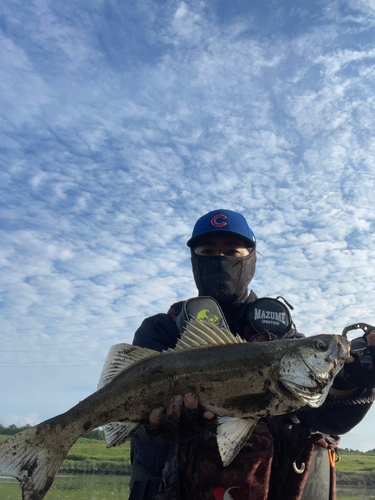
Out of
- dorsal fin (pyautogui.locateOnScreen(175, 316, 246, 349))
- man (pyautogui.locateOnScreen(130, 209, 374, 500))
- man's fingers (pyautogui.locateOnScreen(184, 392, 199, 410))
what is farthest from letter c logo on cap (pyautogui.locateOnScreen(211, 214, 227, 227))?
man's fingers (pyautogui.locateOnScreen(184, 392, 199, 410))

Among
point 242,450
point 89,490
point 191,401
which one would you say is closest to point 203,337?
point 191,401

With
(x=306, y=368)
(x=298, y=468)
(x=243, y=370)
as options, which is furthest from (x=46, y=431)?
(x=298, y=468)

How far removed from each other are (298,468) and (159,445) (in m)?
1.76

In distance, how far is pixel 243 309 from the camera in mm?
5699

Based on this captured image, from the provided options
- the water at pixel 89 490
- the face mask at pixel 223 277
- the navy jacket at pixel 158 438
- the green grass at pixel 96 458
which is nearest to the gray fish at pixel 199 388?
the navy jacket at pixel 158 438

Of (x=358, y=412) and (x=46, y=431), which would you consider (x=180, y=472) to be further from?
(x=358, y=412)

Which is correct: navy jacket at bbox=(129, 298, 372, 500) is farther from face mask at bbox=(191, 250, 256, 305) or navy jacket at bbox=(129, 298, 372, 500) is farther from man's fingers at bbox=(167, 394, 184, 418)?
face mask at bbox=(191, 250, 256, 305)

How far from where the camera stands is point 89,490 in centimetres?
3073

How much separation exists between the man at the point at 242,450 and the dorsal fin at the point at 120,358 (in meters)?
0.51

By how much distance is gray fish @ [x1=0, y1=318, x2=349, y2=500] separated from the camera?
2.94 meters

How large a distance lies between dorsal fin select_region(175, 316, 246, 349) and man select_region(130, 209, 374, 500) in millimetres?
489

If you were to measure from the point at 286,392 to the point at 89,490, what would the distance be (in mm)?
36125

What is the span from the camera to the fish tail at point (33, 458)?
307cm

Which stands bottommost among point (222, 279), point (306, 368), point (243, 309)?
point (306, 368)
